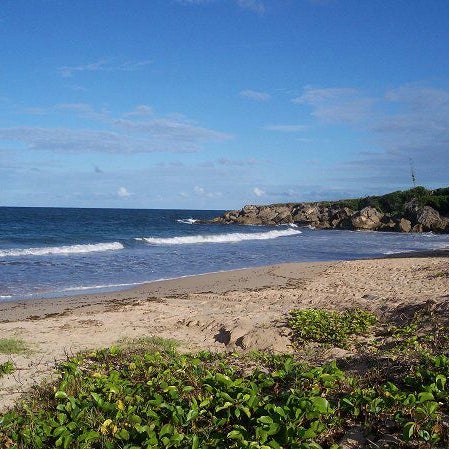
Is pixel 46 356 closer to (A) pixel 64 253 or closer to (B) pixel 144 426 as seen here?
(B) pixel 144 426

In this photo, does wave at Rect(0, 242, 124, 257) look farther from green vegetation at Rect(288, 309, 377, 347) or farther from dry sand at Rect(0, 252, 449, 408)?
green vegetation at Rect(288, 309, 377, 347)

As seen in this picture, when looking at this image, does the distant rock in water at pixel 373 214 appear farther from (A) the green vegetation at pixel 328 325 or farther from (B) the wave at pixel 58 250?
(A) the green vegetation at pixel 328 325

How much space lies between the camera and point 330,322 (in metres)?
8.36

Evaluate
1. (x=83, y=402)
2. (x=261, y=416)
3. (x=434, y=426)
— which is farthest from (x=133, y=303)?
(x=434, y=426)

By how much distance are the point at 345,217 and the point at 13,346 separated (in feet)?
174

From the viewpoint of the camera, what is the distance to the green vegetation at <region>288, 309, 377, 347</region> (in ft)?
24.8

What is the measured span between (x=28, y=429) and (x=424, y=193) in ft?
204

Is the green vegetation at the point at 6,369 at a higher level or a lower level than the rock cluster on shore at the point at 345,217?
lower

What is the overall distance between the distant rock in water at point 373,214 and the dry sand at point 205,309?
33733mm

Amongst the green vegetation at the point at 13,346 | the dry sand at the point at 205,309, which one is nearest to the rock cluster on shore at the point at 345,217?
the dry sand at the point at 205,309

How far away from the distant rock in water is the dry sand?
111ft

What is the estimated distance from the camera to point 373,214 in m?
53.0

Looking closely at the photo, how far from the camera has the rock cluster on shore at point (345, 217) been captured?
Answer: 1881 inches

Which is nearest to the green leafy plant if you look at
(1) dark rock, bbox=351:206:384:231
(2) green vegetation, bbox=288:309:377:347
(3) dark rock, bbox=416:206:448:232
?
(2) green vegetation, bbox=288:309:377:347
